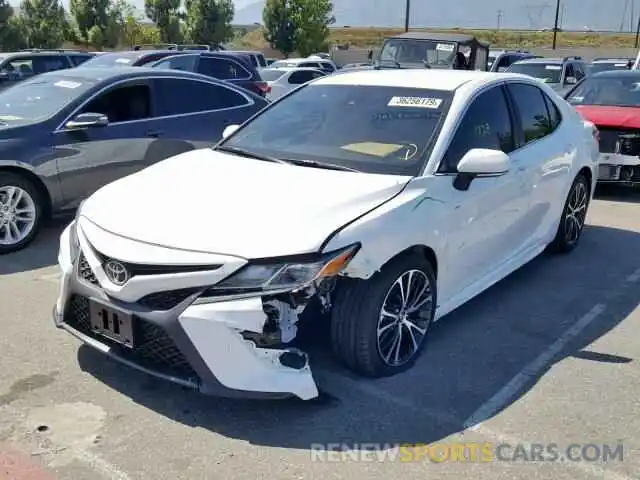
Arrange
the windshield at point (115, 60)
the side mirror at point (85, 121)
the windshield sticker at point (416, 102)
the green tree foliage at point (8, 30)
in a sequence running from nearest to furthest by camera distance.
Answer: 1. the windshield sticker at point (416, 102)
2. the side mirror at point (85, 121)
3. the windshield at point (115, 60)
4. the green tree foliage at point (8, 30)

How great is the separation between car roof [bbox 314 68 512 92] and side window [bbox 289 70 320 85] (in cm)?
1475

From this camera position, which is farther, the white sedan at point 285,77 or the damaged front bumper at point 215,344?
the white sedan at point 285,77

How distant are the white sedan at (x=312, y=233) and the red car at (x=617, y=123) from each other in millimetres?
3845

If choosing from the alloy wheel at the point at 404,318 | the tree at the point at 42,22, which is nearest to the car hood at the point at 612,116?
the alloy wheel at the point at 404,318

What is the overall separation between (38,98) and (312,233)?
14.3 feet

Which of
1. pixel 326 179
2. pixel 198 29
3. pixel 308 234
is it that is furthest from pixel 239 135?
pixel 198 29

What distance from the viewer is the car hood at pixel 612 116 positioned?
8.54 meters

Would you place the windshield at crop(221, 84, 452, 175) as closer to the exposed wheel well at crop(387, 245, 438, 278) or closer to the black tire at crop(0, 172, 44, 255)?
the exposed wheel well at crop(387, 245, 438, 278)

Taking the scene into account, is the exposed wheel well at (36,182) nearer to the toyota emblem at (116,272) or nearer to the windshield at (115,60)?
the toyota emblem at (116,272)

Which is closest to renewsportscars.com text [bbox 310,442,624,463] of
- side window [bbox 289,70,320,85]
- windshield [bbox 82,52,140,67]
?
windshield [bbox 82,52,140,67]

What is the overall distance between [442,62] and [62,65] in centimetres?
833

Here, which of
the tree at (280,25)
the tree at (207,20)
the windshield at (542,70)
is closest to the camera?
the windshield at (542,70)

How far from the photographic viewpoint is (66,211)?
6363 millimetres

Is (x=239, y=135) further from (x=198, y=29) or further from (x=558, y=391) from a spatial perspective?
(x=198, y=29)
